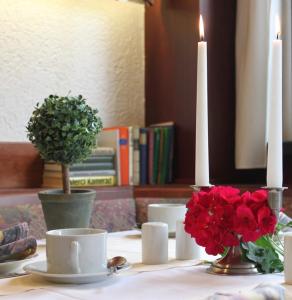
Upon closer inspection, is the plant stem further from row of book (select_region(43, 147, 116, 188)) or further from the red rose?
row of book (select_region(43, 147, 116, 188))

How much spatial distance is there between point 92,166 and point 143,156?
262 mm

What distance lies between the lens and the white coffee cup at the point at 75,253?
2.76 ft

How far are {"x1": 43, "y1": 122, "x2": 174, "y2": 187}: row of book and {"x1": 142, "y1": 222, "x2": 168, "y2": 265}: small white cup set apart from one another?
110 centimetres

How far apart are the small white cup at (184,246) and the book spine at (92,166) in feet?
3.55

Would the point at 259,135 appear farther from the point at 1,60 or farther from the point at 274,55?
the point at 274,55

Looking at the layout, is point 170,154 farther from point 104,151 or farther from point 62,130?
point 62,130

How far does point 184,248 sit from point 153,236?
71mm

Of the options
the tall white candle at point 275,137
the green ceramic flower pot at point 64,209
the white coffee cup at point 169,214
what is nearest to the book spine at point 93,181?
the white coffee cup at point 169,214

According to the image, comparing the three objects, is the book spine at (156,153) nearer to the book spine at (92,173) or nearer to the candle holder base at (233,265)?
the book spine at (92,173)

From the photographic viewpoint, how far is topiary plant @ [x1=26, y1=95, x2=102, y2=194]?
132 cm

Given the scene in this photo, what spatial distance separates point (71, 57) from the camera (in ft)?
7.91

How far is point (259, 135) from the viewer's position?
2.30 meters

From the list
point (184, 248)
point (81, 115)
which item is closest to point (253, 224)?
point (184, 248)

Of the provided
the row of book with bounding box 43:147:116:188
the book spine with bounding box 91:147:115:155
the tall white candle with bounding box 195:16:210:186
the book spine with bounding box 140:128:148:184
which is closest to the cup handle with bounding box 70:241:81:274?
the tall white candle with bounding box 195:16:210:186
